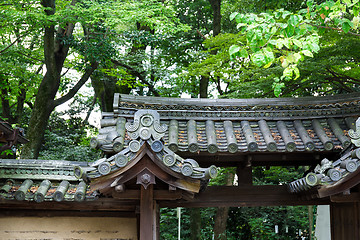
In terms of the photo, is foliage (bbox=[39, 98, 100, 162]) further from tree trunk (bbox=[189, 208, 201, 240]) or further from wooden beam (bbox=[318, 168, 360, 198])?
wooden beam (bbox=[318, 168, 360, 198])

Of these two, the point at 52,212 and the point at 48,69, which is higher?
the point at 48,69

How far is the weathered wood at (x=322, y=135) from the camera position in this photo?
6.85 m

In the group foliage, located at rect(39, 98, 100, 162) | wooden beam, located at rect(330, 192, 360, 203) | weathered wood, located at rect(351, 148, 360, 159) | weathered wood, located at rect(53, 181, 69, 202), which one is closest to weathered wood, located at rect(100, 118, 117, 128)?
weathered wood, located at rect(53, 181, 69, 202)

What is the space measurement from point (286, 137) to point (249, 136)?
26.1 inches

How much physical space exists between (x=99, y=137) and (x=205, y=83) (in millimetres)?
11470

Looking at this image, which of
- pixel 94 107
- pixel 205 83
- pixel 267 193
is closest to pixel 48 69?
pixel 205 83

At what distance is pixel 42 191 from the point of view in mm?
6262

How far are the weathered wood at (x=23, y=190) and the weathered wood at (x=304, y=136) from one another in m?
4.63

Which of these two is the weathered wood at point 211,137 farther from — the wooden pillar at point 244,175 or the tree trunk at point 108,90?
the tree trunk at point 108,90

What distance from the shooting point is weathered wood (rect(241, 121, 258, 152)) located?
6750mm

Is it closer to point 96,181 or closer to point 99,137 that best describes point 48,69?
point 99,137

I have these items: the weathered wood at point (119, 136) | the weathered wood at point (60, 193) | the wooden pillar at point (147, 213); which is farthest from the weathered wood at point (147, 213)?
the weathered wood at point (60, 193)

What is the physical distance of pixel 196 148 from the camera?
6695mm

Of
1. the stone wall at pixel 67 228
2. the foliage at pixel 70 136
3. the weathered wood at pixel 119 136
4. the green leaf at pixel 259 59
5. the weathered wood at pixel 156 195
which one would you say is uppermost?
the foliage at pixel 70 136
